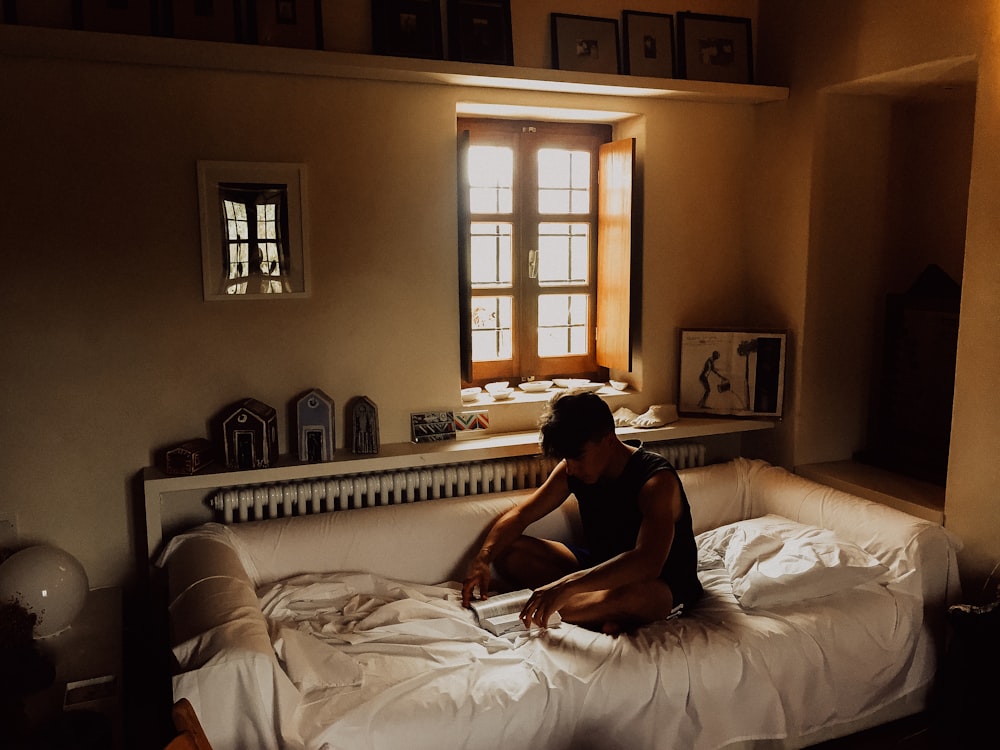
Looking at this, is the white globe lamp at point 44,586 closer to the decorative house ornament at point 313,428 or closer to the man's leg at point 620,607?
the decorative house ornament at point 313,428

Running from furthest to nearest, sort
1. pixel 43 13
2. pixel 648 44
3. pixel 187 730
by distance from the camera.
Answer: pixel 648 44 → pixel 43 13 → pixel 187 730

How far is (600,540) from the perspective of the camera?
293cm

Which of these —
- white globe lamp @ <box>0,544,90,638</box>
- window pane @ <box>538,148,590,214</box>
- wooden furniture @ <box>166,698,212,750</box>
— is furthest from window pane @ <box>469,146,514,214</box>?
wooden furniture @ <box>166,698,212,750</box>

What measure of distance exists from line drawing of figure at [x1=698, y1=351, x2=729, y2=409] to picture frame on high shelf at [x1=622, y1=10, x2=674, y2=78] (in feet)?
4.50

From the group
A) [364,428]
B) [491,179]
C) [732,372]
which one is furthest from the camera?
[732,372]

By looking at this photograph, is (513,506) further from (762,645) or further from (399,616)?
(762,645)

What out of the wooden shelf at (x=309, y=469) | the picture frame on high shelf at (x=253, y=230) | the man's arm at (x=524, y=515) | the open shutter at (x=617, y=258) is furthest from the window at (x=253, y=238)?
the open shutter at (x=617, y=258)

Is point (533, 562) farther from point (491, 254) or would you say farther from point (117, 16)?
point (117, 16)

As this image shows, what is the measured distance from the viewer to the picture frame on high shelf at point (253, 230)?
3055mm

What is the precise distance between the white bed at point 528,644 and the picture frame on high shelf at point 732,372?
588 millimetres

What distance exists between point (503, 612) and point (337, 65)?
213 cm

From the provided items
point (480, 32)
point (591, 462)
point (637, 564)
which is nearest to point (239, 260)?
point (480, 32)

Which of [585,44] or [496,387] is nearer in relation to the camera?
[585,44]

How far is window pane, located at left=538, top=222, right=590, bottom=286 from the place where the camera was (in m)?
3.93
